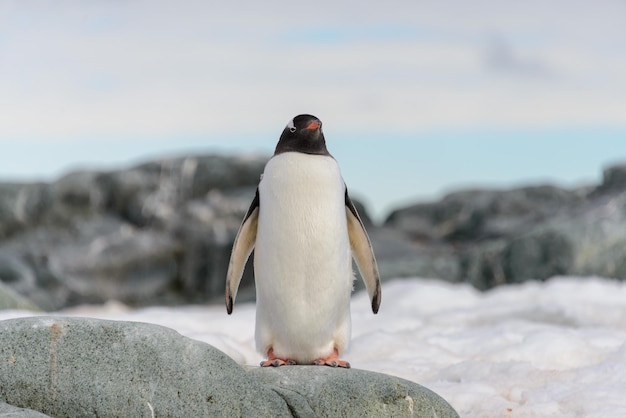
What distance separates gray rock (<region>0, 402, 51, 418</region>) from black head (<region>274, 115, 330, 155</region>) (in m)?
1.82

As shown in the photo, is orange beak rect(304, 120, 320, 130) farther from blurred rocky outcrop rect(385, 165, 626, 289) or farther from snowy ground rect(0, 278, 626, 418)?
blurred rocky outcrop rect(385, 165, 626, 289)

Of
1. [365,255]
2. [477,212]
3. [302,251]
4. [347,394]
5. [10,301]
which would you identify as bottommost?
[477,212]

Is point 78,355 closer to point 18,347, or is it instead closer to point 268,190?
point 18,347

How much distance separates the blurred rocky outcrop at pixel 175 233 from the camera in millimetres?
12326

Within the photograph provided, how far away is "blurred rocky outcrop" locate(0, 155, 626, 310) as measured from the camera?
1233 centimetres

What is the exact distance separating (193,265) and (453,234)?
533cm

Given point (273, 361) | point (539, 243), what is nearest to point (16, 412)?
point (273, 361)

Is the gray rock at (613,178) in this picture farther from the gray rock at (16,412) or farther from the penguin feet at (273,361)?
the gray rock at (16,412)

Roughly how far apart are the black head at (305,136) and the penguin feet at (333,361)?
3.64ft

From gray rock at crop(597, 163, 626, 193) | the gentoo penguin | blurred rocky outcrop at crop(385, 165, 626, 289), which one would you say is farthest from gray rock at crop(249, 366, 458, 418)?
gray rock at crop(597, 163, 626, 193)

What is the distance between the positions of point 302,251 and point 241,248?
0.51 metres

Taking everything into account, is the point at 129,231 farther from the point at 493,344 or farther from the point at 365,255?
the point at 365,255

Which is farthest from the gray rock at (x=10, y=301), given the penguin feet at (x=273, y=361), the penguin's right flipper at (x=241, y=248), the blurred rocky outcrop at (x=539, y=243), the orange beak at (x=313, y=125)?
the blurred rocky outcrop at (x=539, y=243)

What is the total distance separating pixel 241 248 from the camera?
5012 mm
